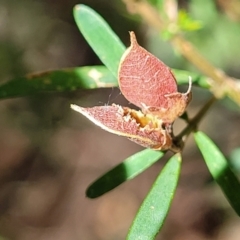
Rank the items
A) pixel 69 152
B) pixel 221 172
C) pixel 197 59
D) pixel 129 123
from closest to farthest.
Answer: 1. pixel 129 123
2. pixel 221 172
3. pixel 197 59
4. pixel 69 152

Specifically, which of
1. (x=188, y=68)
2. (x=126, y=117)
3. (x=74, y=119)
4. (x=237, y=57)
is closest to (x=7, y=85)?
(x=126, y=117)

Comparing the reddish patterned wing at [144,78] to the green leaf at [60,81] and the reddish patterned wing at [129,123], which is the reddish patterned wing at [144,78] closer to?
the reddish patterned wing at [129,123]

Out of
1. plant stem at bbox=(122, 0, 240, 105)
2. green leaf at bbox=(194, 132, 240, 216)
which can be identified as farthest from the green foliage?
green leaf at bbox=(194, 132, 240, 216)

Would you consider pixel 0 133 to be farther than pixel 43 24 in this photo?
Yes

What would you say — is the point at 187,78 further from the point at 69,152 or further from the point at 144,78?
the point at 69,152

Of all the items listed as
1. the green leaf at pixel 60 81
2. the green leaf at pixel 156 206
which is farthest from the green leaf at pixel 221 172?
the green leaf at pixel 60 81

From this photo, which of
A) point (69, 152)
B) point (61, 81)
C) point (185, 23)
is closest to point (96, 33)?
point (61, 81)

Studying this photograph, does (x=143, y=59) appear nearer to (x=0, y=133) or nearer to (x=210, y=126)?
(x=210, y=126)
